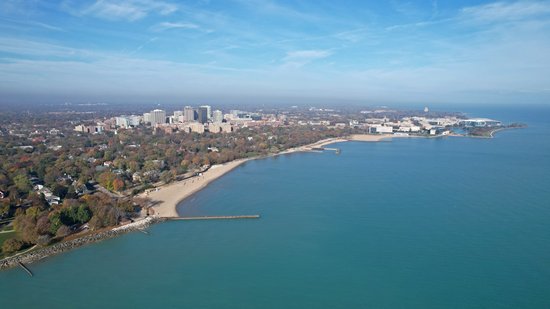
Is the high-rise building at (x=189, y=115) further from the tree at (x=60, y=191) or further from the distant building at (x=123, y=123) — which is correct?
the tree at (x=60, y=191)

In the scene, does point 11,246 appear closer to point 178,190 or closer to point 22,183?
point 22,183

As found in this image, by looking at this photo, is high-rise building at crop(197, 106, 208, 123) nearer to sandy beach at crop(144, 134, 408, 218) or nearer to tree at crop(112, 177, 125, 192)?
sandy beach at crop(144, 134, 408, 218)

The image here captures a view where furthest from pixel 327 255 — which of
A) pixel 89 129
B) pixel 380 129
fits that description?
pixel 380 129

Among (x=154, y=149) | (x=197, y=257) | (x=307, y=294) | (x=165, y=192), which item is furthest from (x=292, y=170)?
(x=307, y=294)

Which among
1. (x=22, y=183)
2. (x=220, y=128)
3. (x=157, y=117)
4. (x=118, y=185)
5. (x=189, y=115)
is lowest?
(x=118, y=185)

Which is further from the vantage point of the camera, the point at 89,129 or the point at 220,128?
the point at 220,128

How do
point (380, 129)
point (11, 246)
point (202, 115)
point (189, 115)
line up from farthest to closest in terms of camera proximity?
point (202, 115) → point (189, 115) → point (380, 129) → point (11, 246)

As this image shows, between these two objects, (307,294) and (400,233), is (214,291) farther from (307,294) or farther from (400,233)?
(400,233)

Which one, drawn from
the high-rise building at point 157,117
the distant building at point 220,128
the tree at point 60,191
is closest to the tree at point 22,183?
the tree at point 60,191

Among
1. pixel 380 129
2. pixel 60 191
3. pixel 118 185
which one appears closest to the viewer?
pixel 60 191
